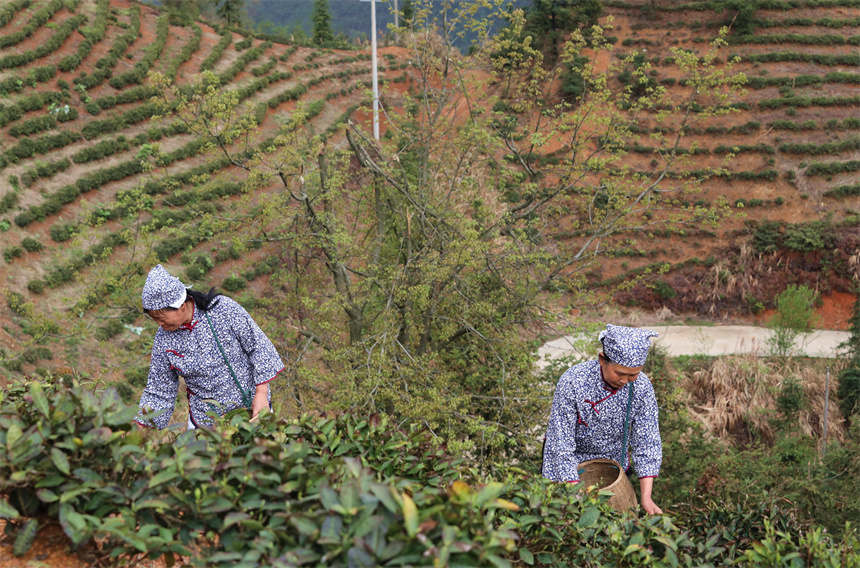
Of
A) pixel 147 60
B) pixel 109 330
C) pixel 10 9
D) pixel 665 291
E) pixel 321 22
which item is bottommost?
pixel 665 291

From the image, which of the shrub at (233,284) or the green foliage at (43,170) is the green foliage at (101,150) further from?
the shrub at (233,284)

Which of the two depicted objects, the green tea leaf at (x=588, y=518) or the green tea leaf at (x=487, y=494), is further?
the green tea leaf at (x=588, y=518)

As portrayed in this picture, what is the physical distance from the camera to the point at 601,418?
118 inches

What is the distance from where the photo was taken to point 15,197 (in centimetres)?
1653

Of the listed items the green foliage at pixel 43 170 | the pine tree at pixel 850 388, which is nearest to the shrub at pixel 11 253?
the green foliage at pixel 43 170

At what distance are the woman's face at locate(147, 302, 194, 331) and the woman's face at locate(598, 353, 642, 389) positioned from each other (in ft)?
6.33

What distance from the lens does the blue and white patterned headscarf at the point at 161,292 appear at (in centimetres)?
284

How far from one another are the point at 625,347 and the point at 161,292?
6.67ft

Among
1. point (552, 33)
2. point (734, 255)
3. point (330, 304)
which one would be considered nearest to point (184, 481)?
point (330, 304)

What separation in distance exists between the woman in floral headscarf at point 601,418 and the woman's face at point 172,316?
1.77m

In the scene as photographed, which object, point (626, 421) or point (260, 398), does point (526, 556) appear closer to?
point (626, 421)

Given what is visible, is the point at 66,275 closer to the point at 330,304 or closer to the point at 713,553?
the point at 330,304

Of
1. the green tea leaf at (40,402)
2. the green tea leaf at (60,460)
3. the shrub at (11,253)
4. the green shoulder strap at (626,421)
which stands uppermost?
the green tea leaf at (40,402)

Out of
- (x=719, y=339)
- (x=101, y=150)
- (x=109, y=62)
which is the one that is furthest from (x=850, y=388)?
(x=109, y=62)
